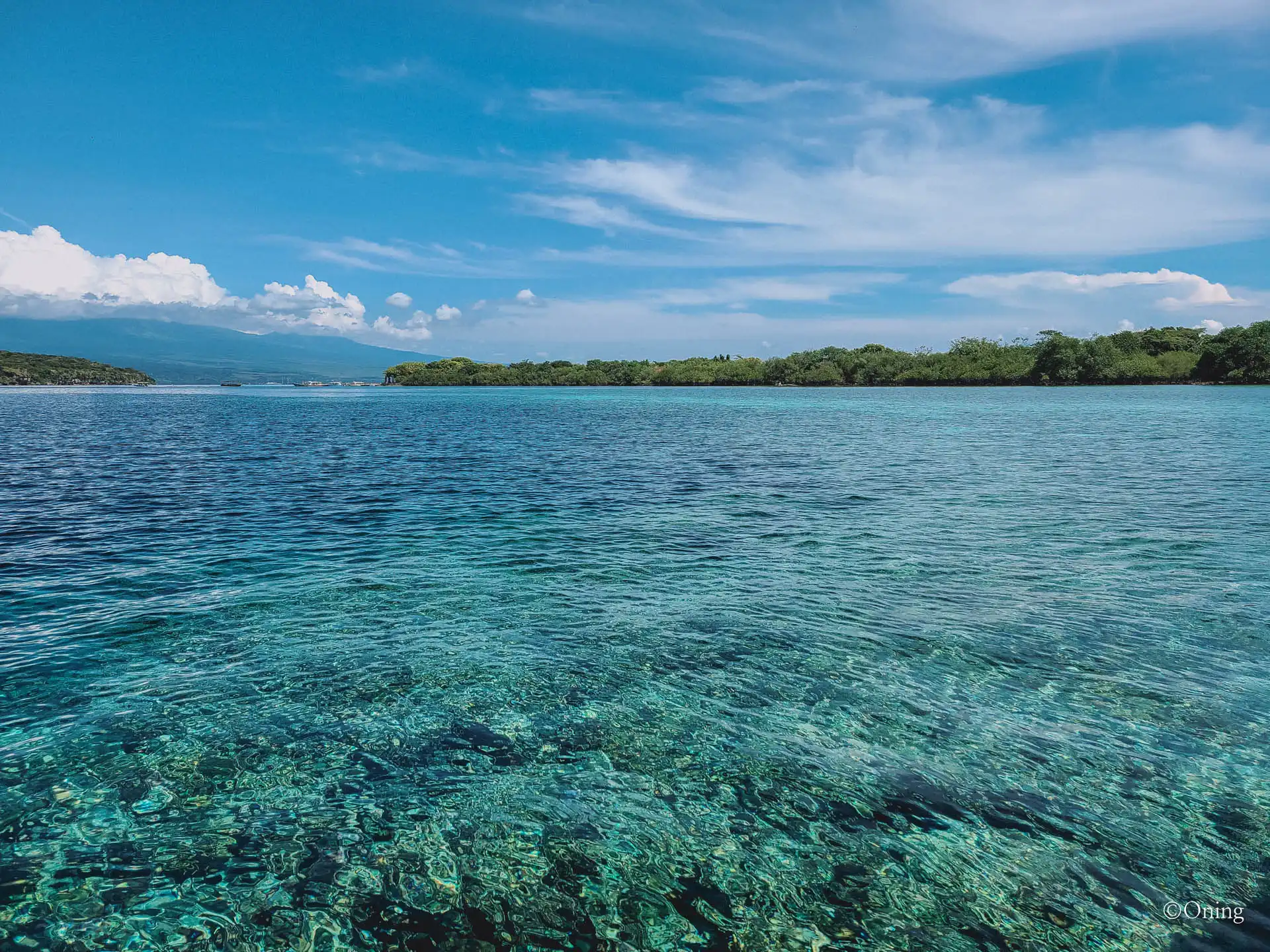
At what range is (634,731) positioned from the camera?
9.23 m

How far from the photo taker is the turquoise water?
20.4 feet

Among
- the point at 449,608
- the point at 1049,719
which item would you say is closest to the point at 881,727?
the point at 1049,719

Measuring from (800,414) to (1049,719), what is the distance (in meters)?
82.3

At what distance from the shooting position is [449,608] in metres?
14.2

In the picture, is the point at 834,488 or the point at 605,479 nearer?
the point at 834,488

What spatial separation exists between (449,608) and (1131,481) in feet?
96.2

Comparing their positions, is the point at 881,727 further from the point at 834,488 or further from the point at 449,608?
the point at 834,488

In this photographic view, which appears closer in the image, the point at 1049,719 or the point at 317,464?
the point at 1049,719

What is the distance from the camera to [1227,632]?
39.9 feet

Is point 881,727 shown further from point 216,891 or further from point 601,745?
point 216,891

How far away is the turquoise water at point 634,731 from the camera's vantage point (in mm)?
6223

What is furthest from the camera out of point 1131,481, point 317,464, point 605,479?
point 317,464

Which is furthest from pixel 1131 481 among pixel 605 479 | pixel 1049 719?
pixel 1049 719

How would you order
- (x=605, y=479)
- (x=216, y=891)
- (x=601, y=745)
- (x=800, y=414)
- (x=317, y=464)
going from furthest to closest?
(x=800, y=414), (x=317, y=464), (x=605, y=479), (x=601, y=745), (x=216, y=891)
